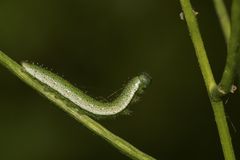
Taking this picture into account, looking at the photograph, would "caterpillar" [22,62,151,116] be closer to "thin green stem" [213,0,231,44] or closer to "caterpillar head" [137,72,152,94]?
"caterpillar head" [137,72,152,94]

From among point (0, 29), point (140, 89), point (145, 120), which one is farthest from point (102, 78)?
point (140, 89)

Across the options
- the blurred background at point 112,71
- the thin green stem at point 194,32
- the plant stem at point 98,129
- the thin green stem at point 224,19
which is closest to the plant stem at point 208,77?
the thin green stem at point 194,32

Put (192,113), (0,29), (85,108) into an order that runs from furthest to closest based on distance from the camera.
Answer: (192,113) < (0,29) < (85,108)

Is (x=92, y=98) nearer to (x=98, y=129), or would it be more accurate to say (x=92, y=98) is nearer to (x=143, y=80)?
(x=143, y=80)

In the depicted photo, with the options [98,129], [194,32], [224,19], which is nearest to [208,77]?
[194,32]

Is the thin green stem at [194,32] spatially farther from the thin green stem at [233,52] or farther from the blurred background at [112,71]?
the blurred background at [112,71]

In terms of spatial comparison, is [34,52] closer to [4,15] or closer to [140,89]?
[4,15]
